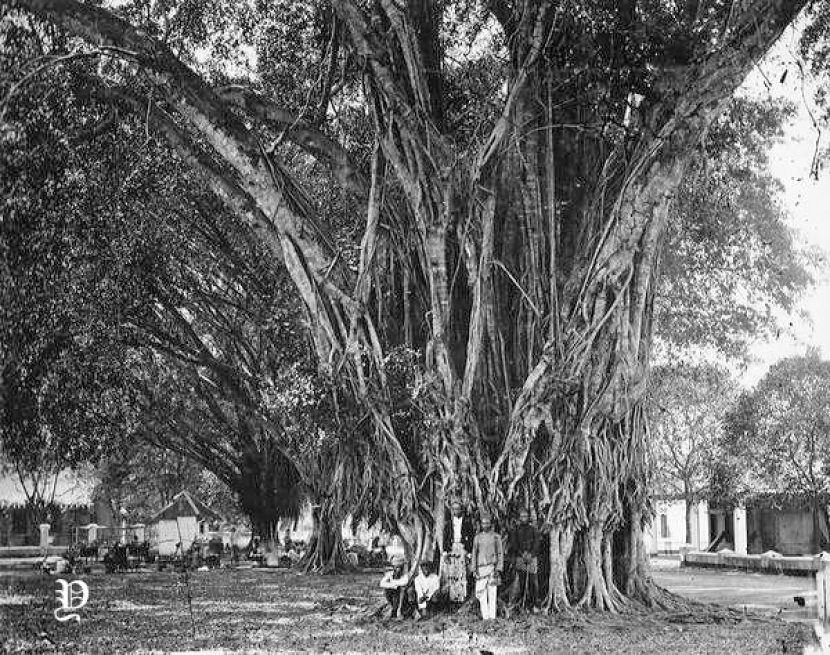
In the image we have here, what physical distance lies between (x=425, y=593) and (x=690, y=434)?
1807 centimetres

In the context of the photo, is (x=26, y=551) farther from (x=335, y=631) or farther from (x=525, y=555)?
(x=525, y=555)

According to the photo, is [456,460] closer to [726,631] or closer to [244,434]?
[726,631]

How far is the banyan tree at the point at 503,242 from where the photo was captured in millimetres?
8641

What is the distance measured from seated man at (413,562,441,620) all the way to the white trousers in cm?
38

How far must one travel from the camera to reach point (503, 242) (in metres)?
9.43

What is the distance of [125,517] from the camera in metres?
30.5

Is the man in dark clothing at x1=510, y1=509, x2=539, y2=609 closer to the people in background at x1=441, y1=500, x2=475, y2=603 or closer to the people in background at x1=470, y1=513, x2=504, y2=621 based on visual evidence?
the people in background at x1=470, y1=513, x2=504, y2=621

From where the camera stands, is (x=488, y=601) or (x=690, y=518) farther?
(x=690, y=518)

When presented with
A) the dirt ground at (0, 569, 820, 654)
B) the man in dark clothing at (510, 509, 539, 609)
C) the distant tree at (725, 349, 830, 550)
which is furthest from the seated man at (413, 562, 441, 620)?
the distant tree at (725, 349, 830, 550)

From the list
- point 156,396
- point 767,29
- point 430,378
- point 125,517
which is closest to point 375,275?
point 430,378

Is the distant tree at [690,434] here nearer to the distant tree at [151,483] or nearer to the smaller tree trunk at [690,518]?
the smaller tree trunk at [690,518]

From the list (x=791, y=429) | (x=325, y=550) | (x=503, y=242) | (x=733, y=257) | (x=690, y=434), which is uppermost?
(x=733, y=257)

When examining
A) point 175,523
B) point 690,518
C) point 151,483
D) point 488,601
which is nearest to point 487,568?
point 488,601

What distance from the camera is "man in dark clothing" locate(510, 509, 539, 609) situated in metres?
8.66
